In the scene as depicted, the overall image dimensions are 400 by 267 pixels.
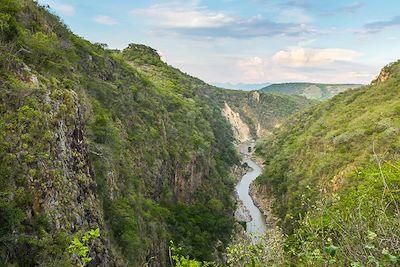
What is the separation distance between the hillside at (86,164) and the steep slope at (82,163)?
A: 55 millimetres

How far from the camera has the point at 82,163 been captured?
18969mm

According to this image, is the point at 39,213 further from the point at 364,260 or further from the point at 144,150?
the point at 144,150

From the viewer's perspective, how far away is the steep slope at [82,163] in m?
13.5

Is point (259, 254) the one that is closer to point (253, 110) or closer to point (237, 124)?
point (237, 124)

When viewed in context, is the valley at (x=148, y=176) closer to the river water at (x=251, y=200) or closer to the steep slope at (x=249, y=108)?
the river water at (x=251, y=200)

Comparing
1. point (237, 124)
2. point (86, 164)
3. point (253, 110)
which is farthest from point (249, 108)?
point (86, 164)

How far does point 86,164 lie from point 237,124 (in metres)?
139

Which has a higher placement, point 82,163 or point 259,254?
point 82,163

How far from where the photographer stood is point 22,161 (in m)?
14.0

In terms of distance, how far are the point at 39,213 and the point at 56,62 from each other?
11168 millimetres

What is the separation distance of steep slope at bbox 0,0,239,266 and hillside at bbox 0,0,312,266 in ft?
0.18

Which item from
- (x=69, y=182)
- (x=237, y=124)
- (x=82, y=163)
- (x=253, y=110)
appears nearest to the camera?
(x=69, y=182)

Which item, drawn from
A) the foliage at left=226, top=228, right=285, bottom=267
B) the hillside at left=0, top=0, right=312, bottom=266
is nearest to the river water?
the hillside at left=0, top=0, right=312, bottom=266

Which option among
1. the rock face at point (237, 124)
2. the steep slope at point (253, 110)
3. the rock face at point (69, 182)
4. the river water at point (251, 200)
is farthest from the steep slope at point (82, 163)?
the steep slope at point (253, 110)
